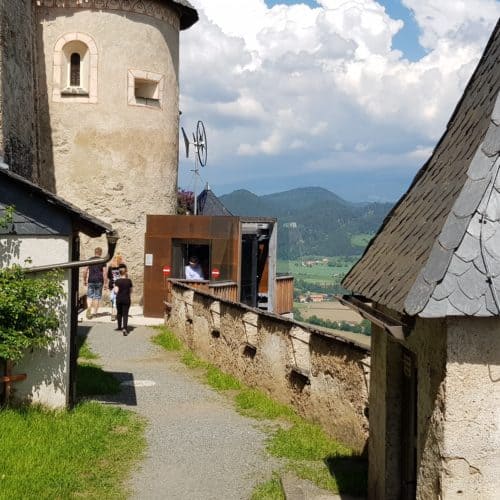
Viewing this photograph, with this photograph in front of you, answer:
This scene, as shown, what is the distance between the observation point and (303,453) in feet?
29.6

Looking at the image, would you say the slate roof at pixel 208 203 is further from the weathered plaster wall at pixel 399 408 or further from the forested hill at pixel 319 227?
the weathered plaster wall at pixel 399 408

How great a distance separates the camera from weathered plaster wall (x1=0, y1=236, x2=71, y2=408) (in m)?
9.84

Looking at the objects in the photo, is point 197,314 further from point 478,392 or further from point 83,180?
Answer: point 478,392

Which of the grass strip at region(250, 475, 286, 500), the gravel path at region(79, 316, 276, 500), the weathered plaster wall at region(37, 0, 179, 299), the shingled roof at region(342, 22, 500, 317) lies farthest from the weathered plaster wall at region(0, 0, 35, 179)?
the shingled roof at region(342, 22, 500, 317)

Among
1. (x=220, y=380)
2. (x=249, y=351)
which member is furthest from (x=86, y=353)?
(x=249, y=351)

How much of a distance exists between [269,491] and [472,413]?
3825mm

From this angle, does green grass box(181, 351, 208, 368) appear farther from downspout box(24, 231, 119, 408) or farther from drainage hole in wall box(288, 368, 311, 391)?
downspout box(24, 231, 119, 408)

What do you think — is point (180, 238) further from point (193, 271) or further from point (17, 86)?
point (17, 86)

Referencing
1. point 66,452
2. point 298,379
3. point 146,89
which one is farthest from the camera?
point 146,89

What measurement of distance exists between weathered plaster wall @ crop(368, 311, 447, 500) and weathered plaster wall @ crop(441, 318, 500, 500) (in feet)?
0.20

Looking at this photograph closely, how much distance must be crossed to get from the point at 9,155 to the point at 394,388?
1323 cm

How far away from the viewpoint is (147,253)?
22141 millimetres

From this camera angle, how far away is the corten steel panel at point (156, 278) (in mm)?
21859

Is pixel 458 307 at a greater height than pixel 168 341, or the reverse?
pixel 458 307
